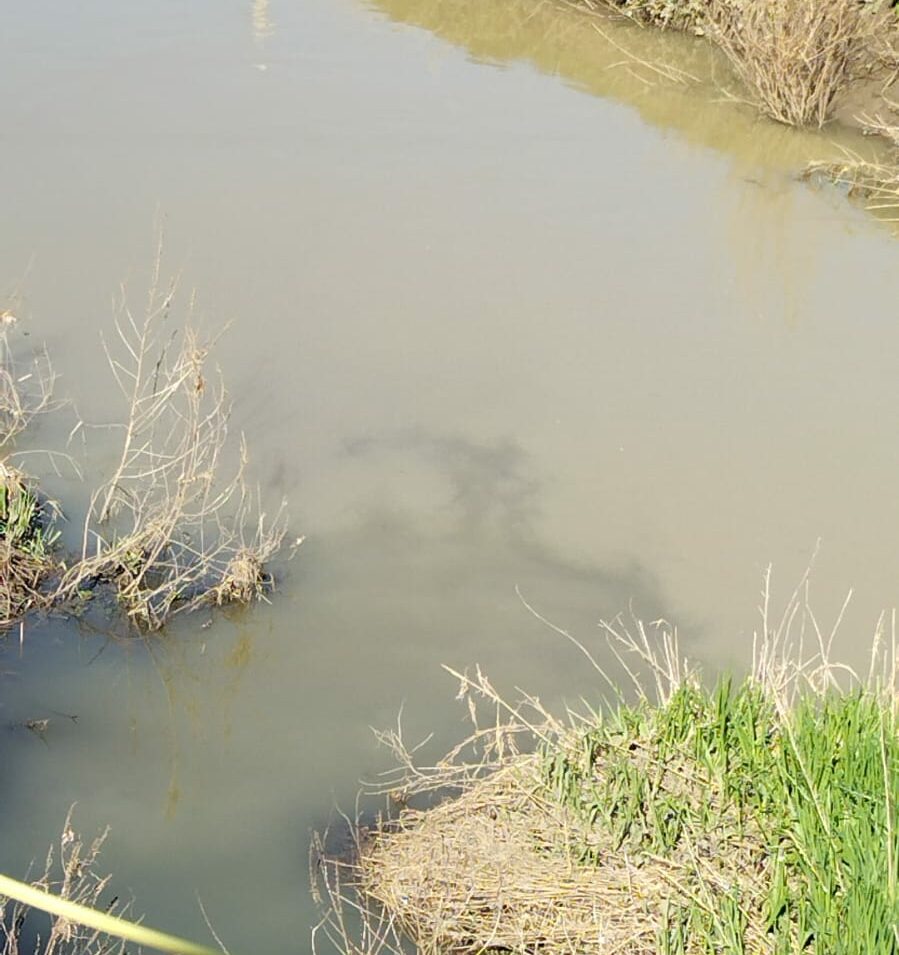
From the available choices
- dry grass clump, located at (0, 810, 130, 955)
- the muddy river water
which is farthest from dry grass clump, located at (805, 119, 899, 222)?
dry grass clump, located at (0, 810, 130, 955)

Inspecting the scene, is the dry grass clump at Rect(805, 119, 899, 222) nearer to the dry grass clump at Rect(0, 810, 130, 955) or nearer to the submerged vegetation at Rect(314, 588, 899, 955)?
the submerged vegetation at Rect(314, 588, 899, 955)

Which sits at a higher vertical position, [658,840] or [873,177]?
[873,177]

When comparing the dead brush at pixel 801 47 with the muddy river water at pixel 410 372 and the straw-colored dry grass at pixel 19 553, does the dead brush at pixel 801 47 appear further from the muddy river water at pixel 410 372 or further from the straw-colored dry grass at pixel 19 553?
the straw-colored dry grass at pixel 19 553

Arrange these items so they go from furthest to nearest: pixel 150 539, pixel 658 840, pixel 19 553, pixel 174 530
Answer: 1. pixel 174 530
2. pixel 150 539
3. pixel 19 553
4. pixel 658 840

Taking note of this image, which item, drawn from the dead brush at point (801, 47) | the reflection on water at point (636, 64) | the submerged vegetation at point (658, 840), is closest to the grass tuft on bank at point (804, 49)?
the dead brush at point (801, 47)

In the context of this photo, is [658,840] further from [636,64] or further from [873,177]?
[636,64]

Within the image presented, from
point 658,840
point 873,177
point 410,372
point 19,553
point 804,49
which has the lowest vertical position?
point 19,553

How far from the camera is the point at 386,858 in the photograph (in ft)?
12.8

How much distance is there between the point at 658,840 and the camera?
3549 mm

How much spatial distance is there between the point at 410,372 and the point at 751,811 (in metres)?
3.64

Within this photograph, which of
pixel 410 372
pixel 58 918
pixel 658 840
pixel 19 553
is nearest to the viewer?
pixel 58 918

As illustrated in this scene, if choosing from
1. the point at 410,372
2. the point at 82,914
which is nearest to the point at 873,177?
the point at 410,372

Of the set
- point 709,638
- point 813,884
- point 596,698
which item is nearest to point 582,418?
point 709,638

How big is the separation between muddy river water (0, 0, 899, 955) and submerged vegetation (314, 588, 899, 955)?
0.40 metres
